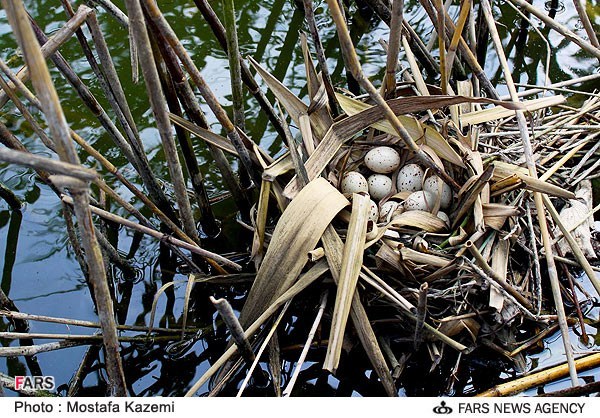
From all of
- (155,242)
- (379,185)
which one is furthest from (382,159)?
(155,242)

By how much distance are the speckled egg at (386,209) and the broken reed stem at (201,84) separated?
396mm

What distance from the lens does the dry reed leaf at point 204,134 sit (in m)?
1.89

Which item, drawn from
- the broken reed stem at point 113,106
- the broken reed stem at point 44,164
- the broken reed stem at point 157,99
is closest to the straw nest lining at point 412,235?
the broken reed stem at point 157,99

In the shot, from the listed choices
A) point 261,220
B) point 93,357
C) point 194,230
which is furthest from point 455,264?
point 93,357

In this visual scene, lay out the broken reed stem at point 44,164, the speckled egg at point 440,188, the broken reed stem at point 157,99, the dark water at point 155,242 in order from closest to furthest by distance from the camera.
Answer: the broken reed stem at point 44,164
the broken reed stem at point 157,99
the dark water at point 155,242
the speckled egg at point 440,188

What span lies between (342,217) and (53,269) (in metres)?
0.97

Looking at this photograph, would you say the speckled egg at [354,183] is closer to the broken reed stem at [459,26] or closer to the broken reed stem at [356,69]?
the broken reed stem at [356,69]

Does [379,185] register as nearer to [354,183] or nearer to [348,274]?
[354,183]

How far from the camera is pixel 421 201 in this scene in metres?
1.92

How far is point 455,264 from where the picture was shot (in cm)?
173

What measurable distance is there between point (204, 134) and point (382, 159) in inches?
21.4

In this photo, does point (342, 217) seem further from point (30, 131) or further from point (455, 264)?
point (30, 131)

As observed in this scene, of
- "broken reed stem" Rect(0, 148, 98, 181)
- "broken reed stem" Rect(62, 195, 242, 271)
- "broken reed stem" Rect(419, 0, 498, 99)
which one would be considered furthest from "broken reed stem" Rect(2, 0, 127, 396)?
"broken reed stem" Rect(419, 0, 498, 99)

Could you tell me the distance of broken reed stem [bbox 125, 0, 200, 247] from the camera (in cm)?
131
